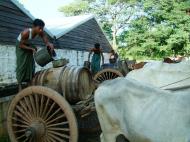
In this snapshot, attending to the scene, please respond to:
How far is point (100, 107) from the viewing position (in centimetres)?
416

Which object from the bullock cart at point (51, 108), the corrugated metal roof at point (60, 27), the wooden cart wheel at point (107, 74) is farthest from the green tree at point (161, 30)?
the bullock cart at point (51, 108)

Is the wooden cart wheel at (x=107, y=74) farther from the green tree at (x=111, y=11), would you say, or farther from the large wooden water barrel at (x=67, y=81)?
the green tree at (x=111, y=11)

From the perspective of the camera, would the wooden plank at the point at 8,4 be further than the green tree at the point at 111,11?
No

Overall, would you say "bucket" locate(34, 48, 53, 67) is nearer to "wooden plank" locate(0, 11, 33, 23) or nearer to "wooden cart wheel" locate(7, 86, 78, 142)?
"wooden cart wheel" locate(7, 86, 78, 142)

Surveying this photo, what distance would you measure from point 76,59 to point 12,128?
1311 centimetres

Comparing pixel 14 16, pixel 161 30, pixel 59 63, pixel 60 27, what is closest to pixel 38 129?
pixel 59 63

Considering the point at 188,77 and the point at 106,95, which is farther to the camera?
the point at 188,77

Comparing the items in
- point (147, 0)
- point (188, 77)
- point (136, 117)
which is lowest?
point (136, 117)

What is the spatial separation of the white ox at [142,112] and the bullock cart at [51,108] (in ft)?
2.79

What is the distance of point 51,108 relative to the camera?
16.5 ft

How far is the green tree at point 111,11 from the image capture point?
116 ft

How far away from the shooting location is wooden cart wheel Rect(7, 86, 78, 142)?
4910 mm

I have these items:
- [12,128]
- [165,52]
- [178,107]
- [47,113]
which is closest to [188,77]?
[178,107]

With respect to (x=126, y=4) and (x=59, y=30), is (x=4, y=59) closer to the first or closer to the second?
(x=59, y=30)
